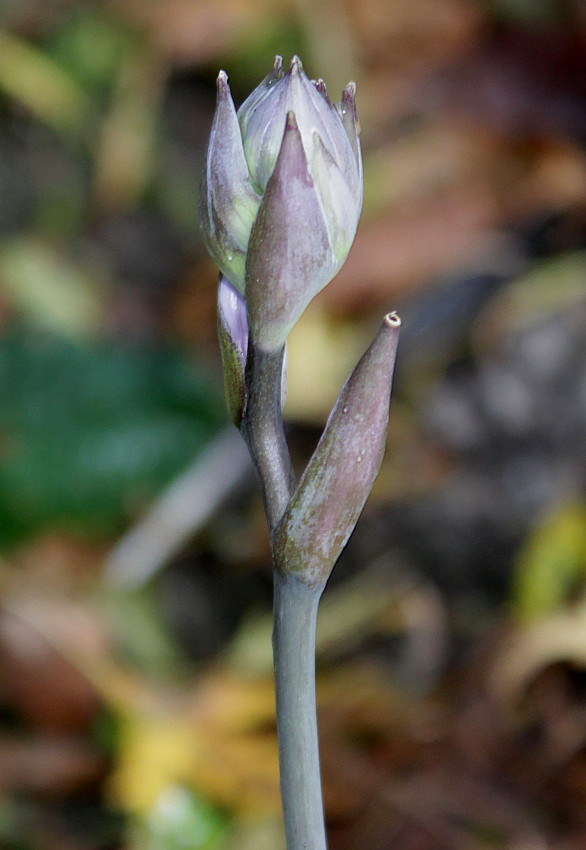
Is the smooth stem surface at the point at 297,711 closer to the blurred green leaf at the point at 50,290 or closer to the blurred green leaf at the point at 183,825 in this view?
the blurred green leaf at the point at 183,825

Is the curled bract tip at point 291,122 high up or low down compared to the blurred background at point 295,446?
down

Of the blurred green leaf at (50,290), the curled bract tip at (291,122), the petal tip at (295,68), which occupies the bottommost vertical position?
the curled bract tip at (291,122)

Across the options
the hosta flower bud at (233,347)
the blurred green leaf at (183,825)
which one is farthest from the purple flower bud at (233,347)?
the blurred green leaf at (183,825)

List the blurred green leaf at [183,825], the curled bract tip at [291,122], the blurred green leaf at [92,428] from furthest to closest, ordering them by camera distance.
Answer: the blurred green leaf at [92,428] → the blurred green leaf at [183,825] → the curled bract tip at [291,122]

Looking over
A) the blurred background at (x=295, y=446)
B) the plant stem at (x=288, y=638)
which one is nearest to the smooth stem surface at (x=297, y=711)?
the plant stem at (x=288, y=638)

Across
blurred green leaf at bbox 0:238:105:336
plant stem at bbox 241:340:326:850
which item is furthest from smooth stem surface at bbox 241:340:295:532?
blurred green leaf at bbox 0:238:105:336

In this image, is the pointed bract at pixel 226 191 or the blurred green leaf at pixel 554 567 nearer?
the pointed bract at pixel 226 191

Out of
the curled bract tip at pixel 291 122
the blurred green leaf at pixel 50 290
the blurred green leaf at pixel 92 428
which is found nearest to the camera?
the curled bract tip at pixel 291 122
